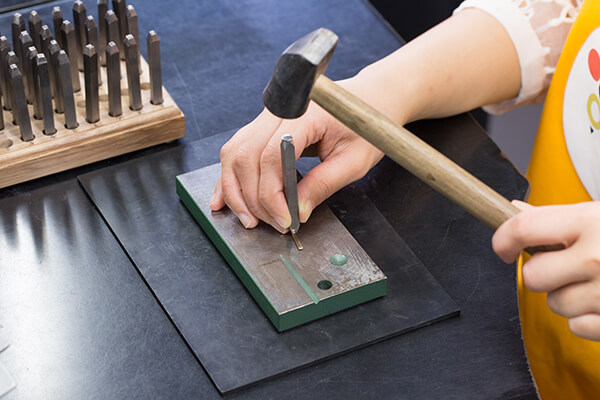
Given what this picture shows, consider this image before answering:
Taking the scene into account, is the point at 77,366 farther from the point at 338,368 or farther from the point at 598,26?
the point at 598,26

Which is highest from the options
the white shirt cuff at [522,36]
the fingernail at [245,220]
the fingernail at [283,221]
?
the white shirt cuff at [522,36]

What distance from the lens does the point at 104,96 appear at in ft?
3.82

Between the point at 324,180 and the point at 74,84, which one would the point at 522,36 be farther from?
the point at 74,84

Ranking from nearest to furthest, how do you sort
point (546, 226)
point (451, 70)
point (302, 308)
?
point (546, 226), point (302, 308), point (451, 70)

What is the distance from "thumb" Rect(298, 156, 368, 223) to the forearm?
13cm

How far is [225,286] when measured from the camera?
94 cm

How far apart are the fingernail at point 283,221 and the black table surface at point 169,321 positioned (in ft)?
0.54

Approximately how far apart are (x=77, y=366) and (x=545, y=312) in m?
0.59

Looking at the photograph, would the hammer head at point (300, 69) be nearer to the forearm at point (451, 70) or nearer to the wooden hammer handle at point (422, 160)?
the wooden hammer handle at point (422, 160)

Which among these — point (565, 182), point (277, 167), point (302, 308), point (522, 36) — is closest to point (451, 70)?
point (522, 36)

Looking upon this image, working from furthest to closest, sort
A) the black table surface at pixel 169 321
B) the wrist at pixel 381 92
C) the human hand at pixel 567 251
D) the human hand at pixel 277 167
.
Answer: the wrist at pixel 381 92
the human hand at pixel 277 167
the black table surface at pixel 169 321
the human hand at pixel 567 251

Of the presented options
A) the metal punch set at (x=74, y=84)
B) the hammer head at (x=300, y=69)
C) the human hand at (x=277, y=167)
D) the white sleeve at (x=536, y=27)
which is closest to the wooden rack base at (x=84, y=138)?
the metal punch set at (x=74, y=84)

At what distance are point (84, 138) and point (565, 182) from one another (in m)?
0.65

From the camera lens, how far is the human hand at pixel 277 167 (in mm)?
965
